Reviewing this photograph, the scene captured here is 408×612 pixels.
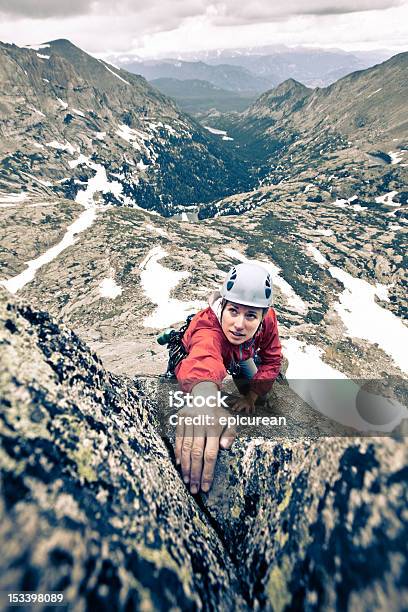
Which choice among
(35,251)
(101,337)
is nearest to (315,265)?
(35,251)

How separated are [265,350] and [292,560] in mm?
4909

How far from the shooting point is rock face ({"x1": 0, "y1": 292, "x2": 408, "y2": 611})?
292 centimetres

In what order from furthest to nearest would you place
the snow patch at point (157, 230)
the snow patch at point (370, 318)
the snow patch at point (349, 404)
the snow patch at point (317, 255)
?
the snow patch at point (317, 255) → the snow patch at point (157, 230) → the snow patch at point (370, 318) → the snow patch at point (349, 404)

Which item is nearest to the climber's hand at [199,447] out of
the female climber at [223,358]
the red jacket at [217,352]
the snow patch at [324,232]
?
the female climber at [223,358]

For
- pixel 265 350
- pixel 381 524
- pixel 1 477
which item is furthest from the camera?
pixel 265 350

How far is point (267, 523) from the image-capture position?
460 cm

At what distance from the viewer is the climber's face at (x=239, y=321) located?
6.83 meters

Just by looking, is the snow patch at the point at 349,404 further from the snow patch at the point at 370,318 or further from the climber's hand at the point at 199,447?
the snow patch at the point at 370,318

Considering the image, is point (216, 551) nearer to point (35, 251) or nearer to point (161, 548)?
point (161, 548)

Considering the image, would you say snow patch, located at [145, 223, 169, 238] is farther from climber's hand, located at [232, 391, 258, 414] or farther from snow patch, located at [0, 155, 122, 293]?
climber's hand, located at [232, 391, 258, 414]

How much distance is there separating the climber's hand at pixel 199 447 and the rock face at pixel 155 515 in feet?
1.13

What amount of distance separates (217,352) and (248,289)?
4.29ft

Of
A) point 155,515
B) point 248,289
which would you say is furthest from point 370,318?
point 155,515

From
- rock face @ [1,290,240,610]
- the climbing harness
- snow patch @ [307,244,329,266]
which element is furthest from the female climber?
snow patch @ [307,244,329,266]
